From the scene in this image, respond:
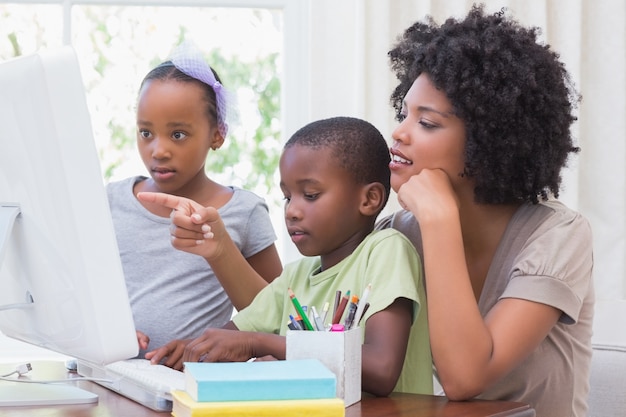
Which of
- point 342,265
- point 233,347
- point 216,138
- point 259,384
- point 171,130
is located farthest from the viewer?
point 216,138

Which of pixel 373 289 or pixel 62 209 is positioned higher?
pixel 62 209

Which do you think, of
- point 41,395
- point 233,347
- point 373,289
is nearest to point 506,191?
point 373,289

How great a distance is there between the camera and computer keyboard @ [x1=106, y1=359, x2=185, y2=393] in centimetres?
104

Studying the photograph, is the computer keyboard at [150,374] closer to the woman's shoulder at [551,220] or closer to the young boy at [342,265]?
the young boy at [342,265]

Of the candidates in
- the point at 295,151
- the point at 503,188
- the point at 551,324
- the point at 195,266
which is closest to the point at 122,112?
the point at 195,266

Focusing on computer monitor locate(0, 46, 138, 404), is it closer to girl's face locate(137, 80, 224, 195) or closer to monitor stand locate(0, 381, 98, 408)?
monitor stand locate(0, 381, 98, 408)

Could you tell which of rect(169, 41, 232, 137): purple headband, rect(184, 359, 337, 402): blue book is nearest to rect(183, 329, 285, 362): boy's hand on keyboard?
rect(184, 359, 337, 402): blue book

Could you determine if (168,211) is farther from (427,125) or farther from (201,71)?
(427,125)

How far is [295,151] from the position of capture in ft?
4.58

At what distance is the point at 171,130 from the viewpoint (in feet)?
5.46

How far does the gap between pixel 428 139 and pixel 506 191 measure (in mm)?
156

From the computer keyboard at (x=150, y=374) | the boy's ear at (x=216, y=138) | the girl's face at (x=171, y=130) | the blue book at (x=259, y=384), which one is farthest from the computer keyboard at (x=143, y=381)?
the boy's ear at (x=216, y=138)

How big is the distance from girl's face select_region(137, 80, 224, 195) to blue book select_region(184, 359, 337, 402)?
775 mm

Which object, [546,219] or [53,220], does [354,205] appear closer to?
[546,219]
